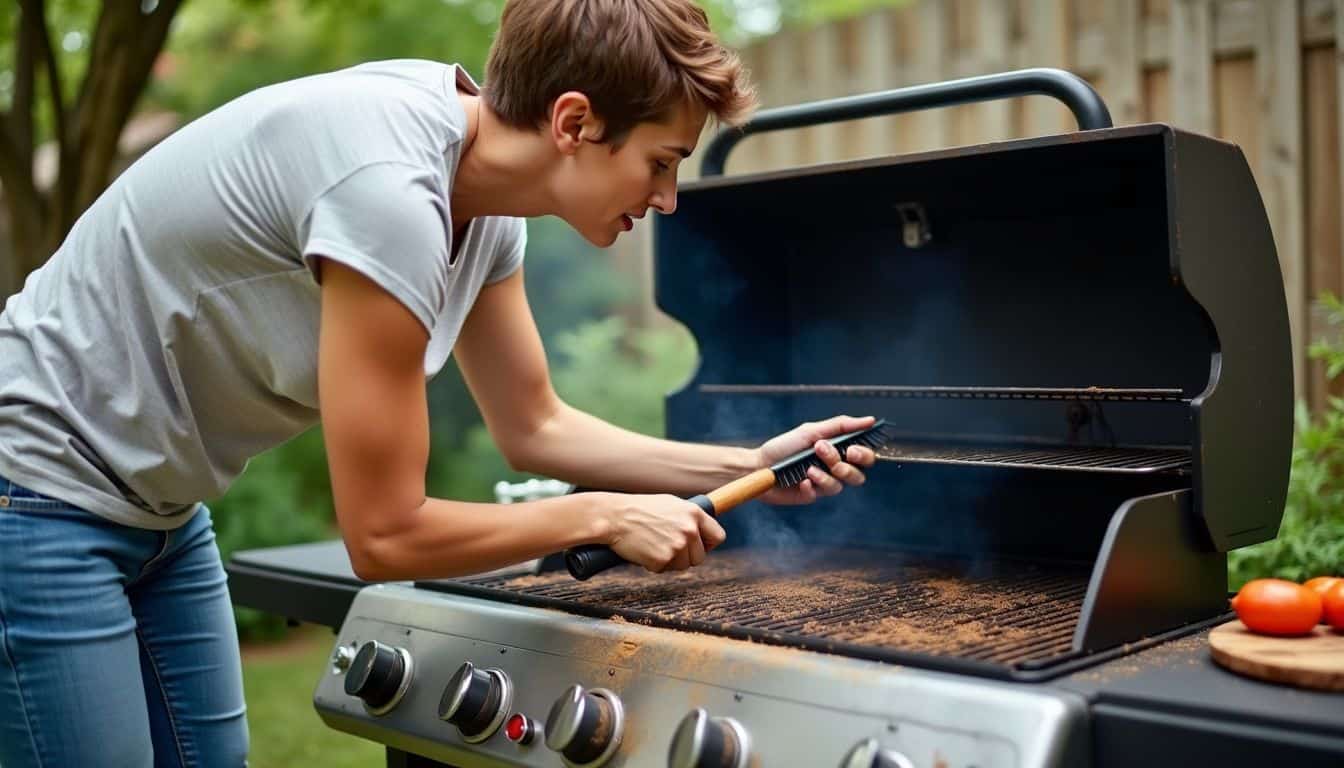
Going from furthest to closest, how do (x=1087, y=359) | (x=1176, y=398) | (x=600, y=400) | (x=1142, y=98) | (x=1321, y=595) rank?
(x=600, y=400) < (x=1142, y=98) < (x=1087, y=359) < (x=1176, y=398) < (x=1321, y=595)

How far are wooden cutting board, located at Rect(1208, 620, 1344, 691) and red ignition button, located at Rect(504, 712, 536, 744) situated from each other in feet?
2.75

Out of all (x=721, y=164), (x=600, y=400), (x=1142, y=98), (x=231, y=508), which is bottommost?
(x=231, y=508)

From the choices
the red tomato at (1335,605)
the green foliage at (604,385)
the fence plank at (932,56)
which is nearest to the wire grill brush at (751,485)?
the red tomato at (1335,605)

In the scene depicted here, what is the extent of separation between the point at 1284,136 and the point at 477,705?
295 cm

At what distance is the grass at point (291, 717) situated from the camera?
4.32 meters

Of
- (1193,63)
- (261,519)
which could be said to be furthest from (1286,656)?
(261,519)

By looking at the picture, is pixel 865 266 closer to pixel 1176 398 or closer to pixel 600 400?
pixel 1176 398

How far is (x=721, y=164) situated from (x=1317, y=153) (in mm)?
2074

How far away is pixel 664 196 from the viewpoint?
168cm

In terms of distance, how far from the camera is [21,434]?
5.27 feet

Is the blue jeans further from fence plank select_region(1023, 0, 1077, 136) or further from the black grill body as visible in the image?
fence plank select_region(1023, 0, 1077, 136)

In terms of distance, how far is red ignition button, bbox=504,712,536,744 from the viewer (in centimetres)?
159

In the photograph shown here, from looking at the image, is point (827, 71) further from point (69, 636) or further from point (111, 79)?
point (69, 636)

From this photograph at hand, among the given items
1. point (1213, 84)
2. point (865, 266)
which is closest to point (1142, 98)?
point (1213, 84)
